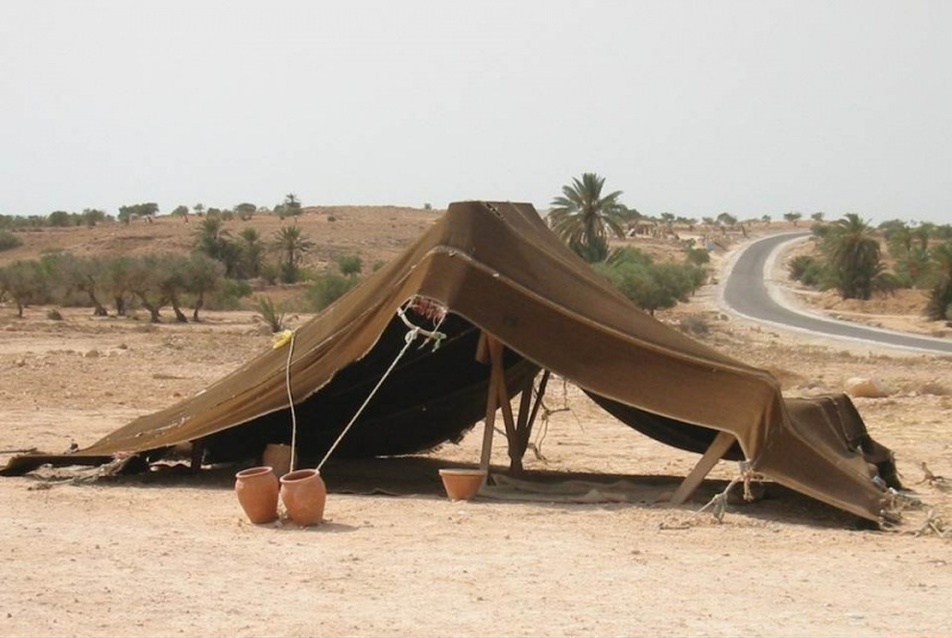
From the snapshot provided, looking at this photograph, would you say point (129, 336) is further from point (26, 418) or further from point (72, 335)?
point (26, 418)

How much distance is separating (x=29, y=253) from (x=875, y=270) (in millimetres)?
44802

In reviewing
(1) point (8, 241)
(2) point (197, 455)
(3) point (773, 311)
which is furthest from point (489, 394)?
(1) point (8, 241)

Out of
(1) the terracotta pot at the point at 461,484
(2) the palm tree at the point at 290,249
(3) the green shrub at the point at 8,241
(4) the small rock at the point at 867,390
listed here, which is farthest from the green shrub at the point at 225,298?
(1) the terracotta pot at the point at 461,484

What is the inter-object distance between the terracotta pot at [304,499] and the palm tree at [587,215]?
1721 inches

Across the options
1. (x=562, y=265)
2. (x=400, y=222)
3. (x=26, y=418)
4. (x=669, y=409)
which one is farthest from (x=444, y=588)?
(x=400, y=222)

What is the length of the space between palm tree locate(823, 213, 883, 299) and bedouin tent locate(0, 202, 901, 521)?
158 feet

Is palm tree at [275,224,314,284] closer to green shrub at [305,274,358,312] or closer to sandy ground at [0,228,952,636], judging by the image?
green shrub at [305,274,358,312]

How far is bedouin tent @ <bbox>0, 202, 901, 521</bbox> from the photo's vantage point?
9.24m

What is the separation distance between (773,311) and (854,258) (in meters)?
7.23

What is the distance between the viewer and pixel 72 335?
96.2 ft

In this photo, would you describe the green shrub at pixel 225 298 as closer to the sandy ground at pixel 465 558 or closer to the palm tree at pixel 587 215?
the palm tree at pixel 587 215

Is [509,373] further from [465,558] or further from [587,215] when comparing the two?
[587,215]

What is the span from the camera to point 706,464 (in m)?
9.55

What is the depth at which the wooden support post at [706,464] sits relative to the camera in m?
9.46
